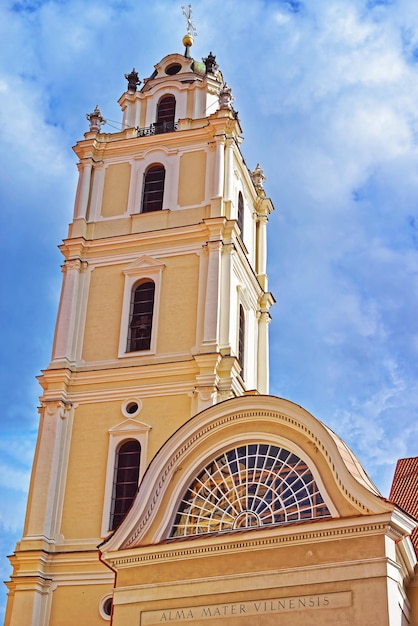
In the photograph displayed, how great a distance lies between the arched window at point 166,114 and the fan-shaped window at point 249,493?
17425mm

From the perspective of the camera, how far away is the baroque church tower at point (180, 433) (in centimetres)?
1842

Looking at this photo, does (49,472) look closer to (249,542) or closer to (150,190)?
(249,542)

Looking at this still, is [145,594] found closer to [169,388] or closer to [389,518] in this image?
[389,518]

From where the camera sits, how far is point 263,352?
110 feet

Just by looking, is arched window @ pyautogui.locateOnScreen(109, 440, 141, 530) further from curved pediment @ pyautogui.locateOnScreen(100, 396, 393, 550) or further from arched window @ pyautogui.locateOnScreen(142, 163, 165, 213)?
arched window @ pyautogui.locateOnScreen(142, 163, 165, 213)

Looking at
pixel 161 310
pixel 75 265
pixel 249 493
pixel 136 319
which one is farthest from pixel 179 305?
pixel 249 493

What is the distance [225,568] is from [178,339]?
11.1 m

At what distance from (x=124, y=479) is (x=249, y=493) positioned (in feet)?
27.0

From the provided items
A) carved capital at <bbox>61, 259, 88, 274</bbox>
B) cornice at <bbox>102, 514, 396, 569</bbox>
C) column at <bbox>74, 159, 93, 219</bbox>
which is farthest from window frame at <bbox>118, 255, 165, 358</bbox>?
cornice at <bbox>102, 514, 396, 569</bbox>

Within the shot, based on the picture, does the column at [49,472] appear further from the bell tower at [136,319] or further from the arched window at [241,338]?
the arched window at [241,338]

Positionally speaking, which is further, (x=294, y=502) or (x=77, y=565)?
(x=77, y=565)

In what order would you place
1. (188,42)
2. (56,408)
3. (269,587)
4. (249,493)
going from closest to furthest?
(269,587)
(249,493)
(56,408)
(188,42)

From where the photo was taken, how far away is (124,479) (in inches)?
1080

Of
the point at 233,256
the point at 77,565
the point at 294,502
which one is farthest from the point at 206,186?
the point at 294,502
